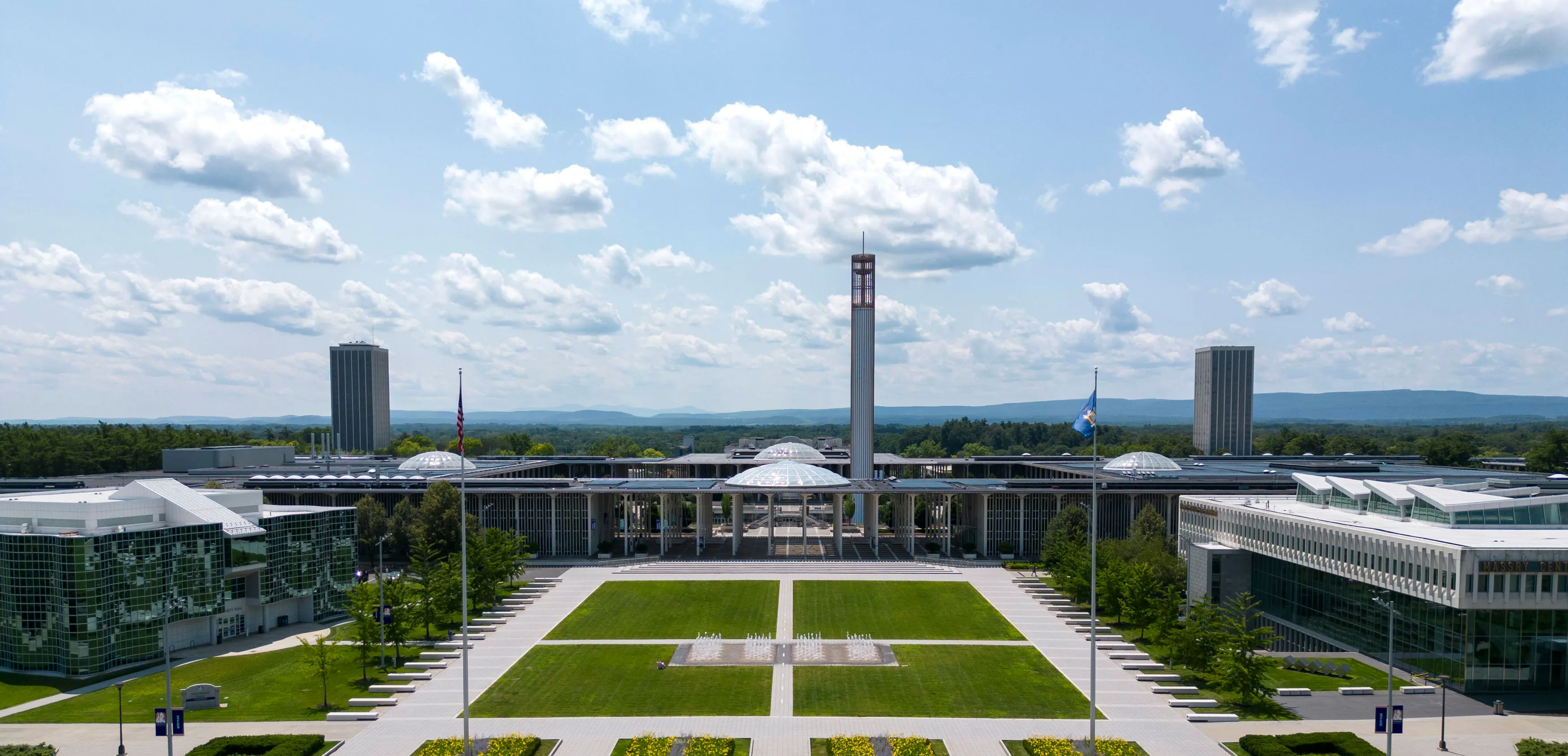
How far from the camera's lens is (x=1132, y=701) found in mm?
46906

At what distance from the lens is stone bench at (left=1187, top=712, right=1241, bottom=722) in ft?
145

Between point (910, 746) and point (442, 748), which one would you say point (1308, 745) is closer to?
point (910, 746)

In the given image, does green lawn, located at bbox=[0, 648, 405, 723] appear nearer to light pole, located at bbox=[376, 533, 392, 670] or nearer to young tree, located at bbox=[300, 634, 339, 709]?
young tree, located at bbox=[300, 634, 339, 709]

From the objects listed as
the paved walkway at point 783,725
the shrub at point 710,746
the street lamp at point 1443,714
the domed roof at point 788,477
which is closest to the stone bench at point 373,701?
the paved walkway at point 783,725

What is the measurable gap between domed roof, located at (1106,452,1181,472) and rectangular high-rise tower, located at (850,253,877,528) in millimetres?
30724

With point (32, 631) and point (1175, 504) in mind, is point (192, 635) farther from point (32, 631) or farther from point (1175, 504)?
point (1175, 504)

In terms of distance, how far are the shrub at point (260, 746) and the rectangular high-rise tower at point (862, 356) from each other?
7888cm

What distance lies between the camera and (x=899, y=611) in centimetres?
6712

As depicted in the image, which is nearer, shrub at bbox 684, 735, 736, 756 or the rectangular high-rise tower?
shrub at bbox 684, 735, 736, 756

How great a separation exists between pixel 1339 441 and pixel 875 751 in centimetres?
17609

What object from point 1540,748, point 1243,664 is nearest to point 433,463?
point 1243,664

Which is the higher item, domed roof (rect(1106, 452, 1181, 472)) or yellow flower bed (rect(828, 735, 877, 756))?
domed roof (rect(1106, 452, 1181, 472))

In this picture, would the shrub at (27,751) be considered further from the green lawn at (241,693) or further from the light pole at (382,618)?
the light pole at (382,618)

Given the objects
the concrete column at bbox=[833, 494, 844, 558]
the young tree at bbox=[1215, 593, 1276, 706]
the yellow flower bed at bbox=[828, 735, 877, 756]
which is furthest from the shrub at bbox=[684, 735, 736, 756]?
the concrete column at bbox=[833, 494, 844, 558]
